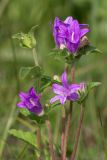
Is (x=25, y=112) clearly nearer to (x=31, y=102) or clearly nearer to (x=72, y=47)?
(x=31, y=102)

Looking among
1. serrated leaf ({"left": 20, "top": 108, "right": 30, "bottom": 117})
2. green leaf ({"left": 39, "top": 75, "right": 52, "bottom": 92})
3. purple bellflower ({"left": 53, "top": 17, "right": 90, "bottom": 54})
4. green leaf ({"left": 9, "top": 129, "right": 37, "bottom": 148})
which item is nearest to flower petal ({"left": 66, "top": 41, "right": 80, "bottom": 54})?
purple bellflower ({"left": 53, "top": 17, "right": 90, "bottom": 54})

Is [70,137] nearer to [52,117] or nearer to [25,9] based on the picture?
[52,117]

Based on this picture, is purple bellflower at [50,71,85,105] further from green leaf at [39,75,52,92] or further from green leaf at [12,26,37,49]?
green leaf at [12,26,37,49]

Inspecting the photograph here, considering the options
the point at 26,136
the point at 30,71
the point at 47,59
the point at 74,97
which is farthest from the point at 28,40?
the point at 47,59

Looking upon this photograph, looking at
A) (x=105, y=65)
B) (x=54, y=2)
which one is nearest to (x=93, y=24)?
(x=105, y=65)

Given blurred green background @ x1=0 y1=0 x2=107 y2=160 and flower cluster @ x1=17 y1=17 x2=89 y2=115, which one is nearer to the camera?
flower cluster @ x1=17 y1=17 x2=89 y2=115

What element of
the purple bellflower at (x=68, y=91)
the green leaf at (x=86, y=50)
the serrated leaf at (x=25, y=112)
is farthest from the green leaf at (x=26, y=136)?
the green leaf at (x=86, y=50)
